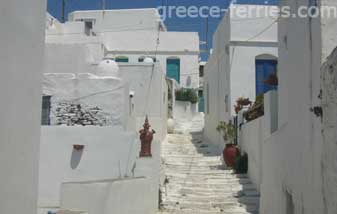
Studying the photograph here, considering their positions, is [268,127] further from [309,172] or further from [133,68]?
[133,68]

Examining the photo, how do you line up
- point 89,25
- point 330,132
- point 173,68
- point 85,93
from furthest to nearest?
point 173,68, point 89,25, point 85,93, point 330,132

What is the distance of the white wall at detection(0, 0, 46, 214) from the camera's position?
169 inches

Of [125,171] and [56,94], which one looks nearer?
[125,171]

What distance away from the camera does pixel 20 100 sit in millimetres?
4672

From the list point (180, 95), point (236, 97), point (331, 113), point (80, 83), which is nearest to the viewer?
point (331, 113)

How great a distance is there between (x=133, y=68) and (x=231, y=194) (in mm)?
7688

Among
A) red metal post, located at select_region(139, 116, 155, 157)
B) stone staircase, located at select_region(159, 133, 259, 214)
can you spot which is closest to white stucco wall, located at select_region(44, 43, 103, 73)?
stone staircase, located at select_region(159, 133, 259, 214)

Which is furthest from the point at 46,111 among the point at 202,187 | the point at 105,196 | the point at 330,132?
the point at 330,132

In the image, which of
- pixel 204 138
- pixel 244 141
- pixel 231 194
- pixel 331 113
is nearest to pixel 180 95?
pixel 204 138

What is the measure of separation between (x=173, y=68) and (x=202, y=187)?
19.4 metres

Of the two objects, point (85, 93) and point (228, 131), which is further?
point (228, 131)

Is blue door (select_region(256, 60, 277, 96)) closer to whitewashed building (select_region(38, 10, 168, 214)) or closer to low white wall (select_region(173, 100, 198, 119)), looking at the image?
whitewashed building (select_region(38, 10, 168, 214))

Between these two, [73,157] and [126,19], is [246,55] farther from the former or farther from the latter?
[126,19]

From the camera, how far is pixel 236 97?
18406mm
